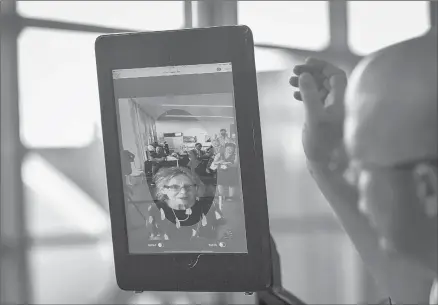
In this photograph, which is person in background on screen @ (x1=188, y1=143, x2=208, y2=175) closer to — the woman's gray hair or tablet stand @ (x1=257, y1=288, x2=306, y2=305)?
the woman's gray hair

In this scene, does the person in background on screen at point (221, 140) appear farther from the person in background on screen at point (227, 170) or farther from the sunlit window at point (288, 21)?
the sunlit window at point (288, 21)

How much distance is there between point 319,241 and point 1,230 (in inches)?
15.7

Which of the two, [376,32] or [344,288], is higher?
[376,32]

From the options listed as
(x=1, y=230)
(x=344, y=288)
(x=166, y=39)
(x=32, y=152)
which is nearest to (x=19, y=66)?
(x=32, y=152)

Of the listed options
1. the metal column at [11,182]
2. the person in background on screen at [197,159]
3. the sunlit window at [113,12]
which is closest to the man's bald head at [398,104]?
the person in background on screen at [197,159]

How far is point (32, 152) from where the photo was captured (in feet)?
2.07

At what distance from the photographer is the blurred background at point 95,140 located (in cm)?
45

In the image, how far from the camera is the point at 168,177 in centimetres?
36

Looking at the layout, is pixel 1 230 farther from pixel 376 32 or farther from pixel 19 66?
pixel 376 32

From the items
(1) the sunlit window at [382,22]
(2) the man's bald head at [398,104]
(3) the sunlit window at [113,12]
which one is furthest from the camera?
(3) the sunlit window at [113,12]

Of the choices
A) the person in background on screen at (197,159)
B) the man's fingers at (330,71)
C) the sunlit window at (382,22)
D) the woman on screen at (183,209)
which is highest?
the sunlit window at (382,22)

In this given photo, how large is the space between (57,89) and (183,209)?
0.29m

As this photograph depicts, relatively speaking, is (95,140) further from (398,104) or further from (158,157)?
(398,104)

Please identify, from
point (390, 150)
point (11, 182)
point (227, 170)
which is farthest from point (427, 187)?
point (11, 182)
